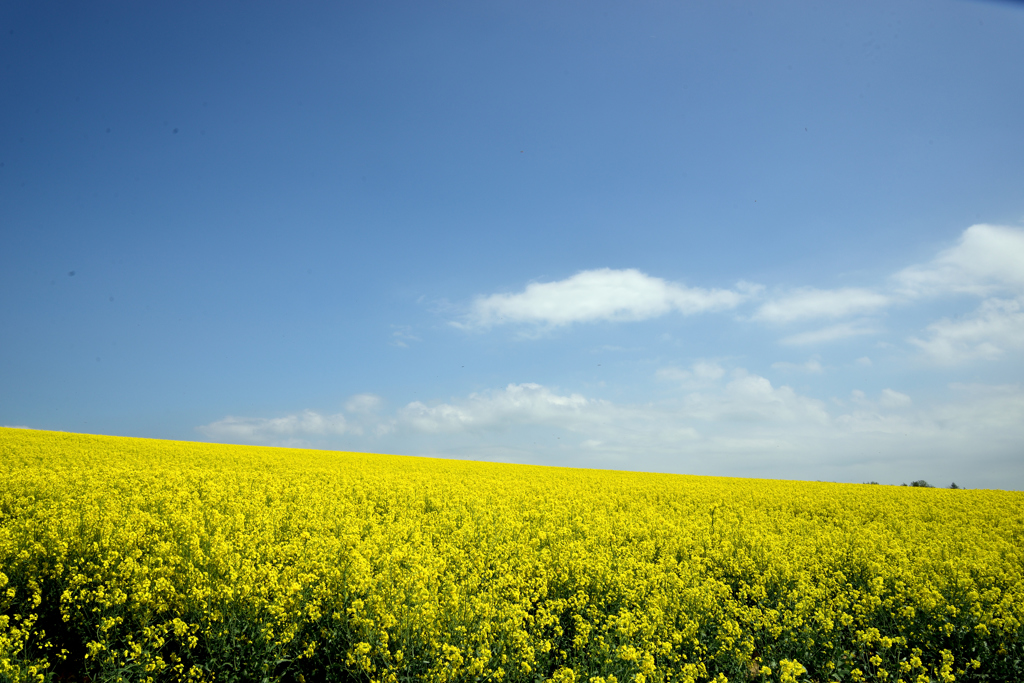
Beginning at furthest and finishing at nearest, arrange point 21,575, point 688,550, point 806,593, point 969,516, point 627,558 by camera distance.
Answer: point 969,516, point 688,550, point 627,558, point 806,593, point 21,575

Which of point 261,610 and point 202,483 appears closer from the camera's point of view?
point 261,610

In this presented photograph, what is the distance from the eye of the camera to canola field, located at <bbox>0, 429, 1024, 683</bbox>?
6.60m

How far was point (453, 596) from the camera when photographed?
23.7 feet

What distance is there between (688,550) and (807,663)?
156 inches

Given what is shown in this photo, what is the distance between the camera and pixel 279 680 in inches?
263

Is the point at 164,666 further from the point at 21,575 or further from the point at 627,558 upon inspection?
the point at 627,558

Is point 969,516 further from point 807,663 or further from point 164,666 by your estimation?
point 164,666

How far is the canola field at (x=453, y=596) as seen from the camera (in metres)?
6.60

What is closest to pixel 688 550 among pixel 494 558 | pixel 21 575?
pixel 494 558

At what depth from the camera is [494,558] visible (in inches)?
385

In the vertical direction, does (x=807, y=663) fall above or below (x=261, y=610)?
below

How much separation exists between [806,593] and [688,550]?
9.08ft

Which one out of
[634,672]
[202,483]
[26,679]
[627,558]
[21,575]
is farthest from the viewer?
[202,483]

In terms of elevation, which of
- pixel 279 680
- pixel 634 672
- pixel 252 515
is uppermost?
pixel 252 515
